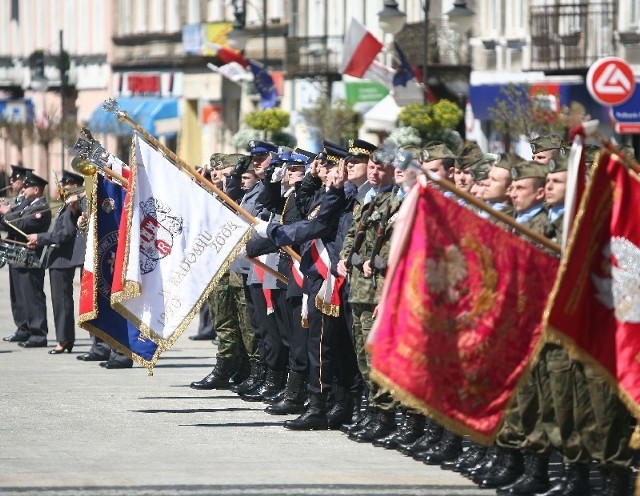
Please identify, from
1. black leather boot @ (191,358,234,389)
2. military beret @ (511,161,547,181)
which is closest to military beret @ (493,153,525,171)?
military beret @ (511,161,547,181)

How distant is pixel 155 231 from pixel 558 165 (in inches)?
182

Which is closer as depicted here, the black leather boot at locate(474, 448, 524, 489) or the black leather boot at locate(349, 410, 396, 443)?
the black leather boot at locate(474, 448, 524, 489)

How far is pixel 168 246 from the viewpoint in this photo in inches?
599

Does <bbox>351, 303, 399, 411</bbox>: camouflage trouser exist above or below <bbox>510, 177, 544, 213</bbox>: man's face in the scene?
below

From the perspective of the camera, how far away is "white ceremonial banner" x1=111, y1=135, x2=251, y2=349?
49.5 ft

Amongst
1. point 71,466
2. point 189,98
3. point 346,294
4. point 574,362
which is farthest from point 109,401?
point 189,98

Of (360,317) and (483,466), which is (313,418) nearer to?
(360,317)

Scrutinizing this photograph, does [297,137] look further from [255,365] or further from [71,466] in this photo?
[71,466]

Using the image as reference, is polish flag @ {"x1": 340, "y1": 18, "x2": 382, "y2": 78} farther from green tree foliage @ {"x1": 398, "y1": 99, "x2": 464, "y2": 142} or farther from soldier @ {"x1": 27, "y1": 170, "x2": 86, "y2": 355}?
soldier @ {"x1": 27, "y1": 170, "x2": 86, "y2": 355}

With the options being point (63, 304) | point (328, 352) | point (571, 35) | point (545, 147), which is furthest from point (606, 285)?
point (571, 35)

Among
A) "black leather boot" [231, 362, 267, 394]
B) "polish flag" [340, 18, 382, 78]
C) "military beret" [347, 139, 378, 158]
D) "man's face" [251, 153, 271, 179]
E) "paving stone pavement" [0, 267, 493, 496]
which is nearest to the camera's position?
"paving stone pavement" [0, 267, 493, 496]

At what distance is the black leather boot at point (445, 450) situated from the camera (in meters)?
12.7

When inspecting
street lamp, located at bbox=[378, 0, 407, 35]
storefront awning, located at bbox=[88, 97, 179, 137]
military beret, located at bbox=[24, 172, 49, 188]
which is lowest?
storefront awning, located at bbox=[88, 97, 179, 137]

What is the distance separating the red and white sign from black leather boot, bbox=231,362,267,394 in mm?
7463
